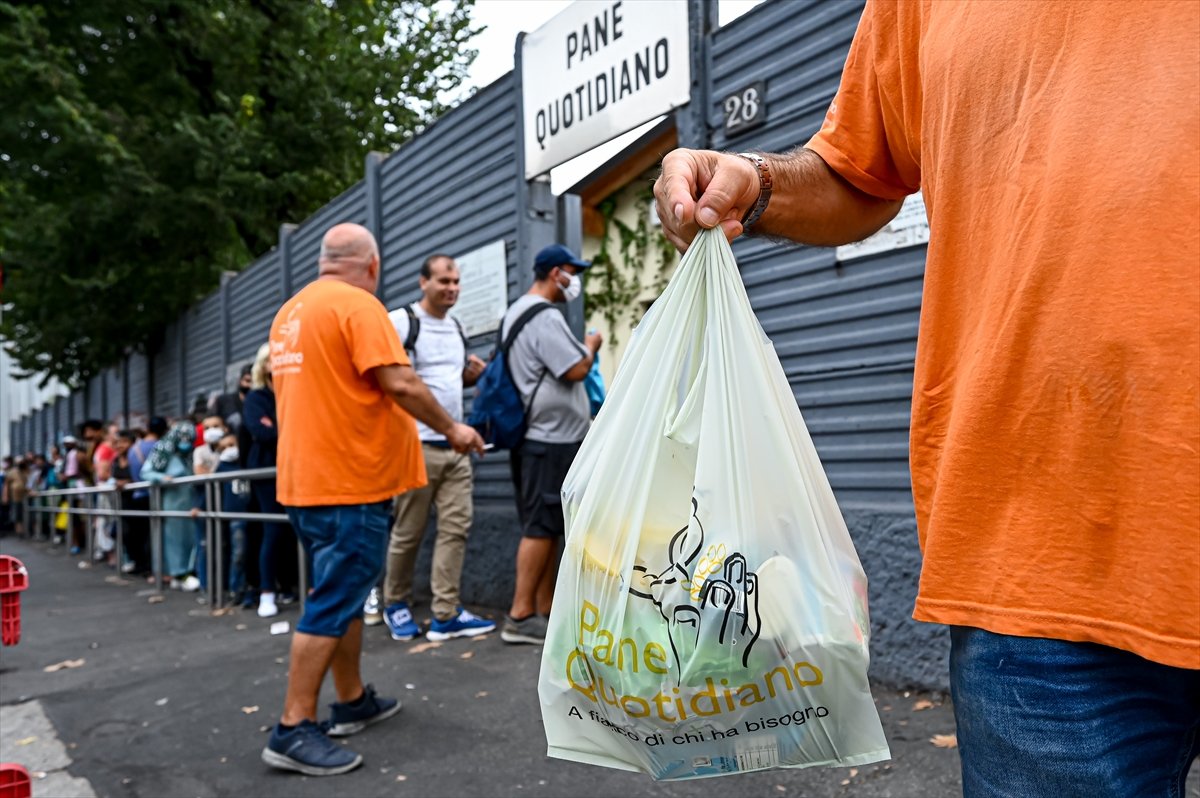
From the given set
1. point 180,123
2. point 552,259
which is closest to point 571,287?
point 552,259

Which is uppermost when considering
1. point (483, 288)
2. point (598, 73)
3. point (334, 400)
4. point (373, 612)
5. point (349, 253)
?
point (598, 73)

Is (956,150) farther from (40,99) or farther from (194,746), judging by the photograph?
(40,99)

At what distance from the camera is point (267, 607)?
23.1 feet

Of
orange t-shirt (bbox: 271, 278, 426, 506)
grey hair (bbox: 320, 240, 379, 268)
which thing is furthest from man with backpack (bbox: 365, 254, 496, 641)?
orange t-shirt (bbox: 271, 278, 426, 506)

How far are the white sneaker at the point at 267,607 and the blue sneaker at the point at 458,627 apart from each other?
6.00ft

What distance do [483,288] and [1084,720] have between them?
6.41 meters

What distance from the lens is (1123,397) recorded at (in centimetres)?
102

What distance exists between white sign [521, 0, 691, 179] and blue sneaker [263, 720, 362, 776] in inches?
143

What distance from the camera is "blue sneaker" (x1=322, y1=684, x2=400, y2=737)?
390 centimetres

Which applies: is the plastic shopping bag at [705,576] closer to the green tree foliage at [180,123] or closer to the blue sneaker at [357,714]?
the blue sneaker at [357,714]

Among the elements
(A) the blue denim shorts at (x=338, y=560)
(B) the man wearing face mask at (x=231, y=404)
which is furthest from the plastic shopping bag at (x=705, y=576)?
(B) the man wearing face mask at (x=231, y=404)

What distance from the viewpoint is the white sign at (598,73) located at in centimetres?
530

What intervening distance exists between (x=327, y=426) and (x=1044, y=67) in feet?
9.80

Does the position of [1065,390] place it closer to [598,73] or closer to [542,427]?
[542,427]
